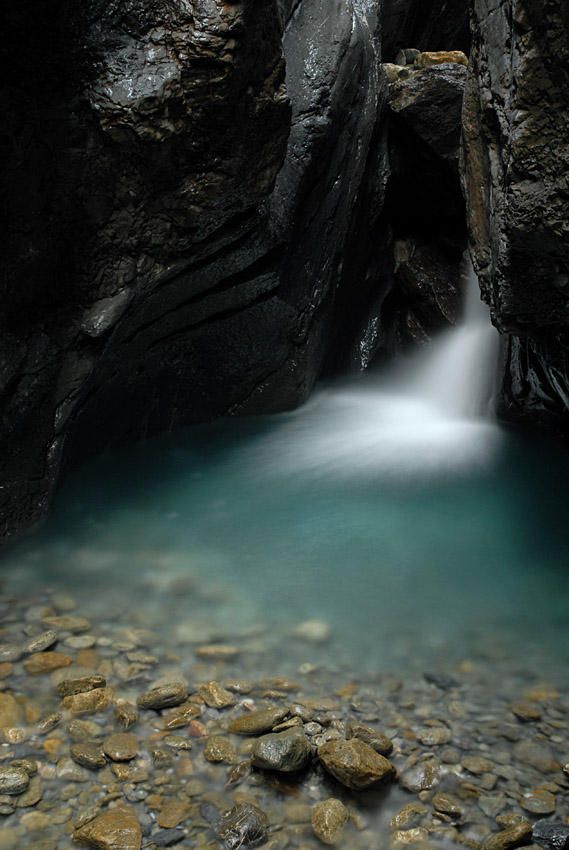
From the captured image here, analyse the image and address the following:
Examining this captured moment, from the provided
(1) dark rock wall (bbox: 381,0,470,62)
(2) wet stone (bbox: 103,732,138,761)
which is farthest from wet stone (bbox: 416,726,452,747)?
(1) dark rock wall (bbox: 381,0,470,62)

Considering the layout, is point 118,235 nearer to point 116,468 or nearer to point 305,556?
point 116,468

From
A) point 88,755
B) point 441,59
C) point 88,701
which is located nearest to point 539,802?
point 88,755

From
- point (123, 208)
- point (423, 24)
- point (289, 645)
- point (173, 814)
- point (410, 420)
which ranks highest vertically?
point (423, 24)

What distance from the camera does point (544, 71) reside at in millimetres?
3109

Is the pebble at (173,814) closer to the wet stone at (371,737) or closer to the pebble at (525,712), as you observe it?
the wet stone at (371,737)

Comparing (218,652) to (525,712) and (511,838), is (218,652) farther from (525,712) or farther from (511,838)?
(511,838)

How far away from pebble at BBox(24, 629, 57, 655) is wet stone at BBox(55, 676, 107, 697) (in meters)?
0.28

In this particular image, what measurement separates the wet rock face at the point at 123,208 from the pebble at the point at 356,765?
250cm

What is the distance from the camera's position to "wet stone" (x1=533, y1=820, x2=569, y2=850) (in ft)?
5.85

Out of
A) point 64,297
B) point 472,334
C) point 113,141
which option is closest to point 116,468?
point 64,297

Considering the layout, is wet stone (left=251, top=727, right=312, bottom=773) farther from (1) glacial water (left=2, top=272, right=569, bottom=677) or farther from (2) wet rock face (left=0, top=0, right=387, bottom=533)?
(2) wet rock face (left=0, top=0, right=387, bottom=533)

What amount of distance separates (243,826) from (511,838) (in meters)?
0.74

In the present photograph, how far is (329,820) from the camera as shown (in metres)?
1.89

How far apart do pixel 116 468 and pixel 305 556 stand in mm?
1993
